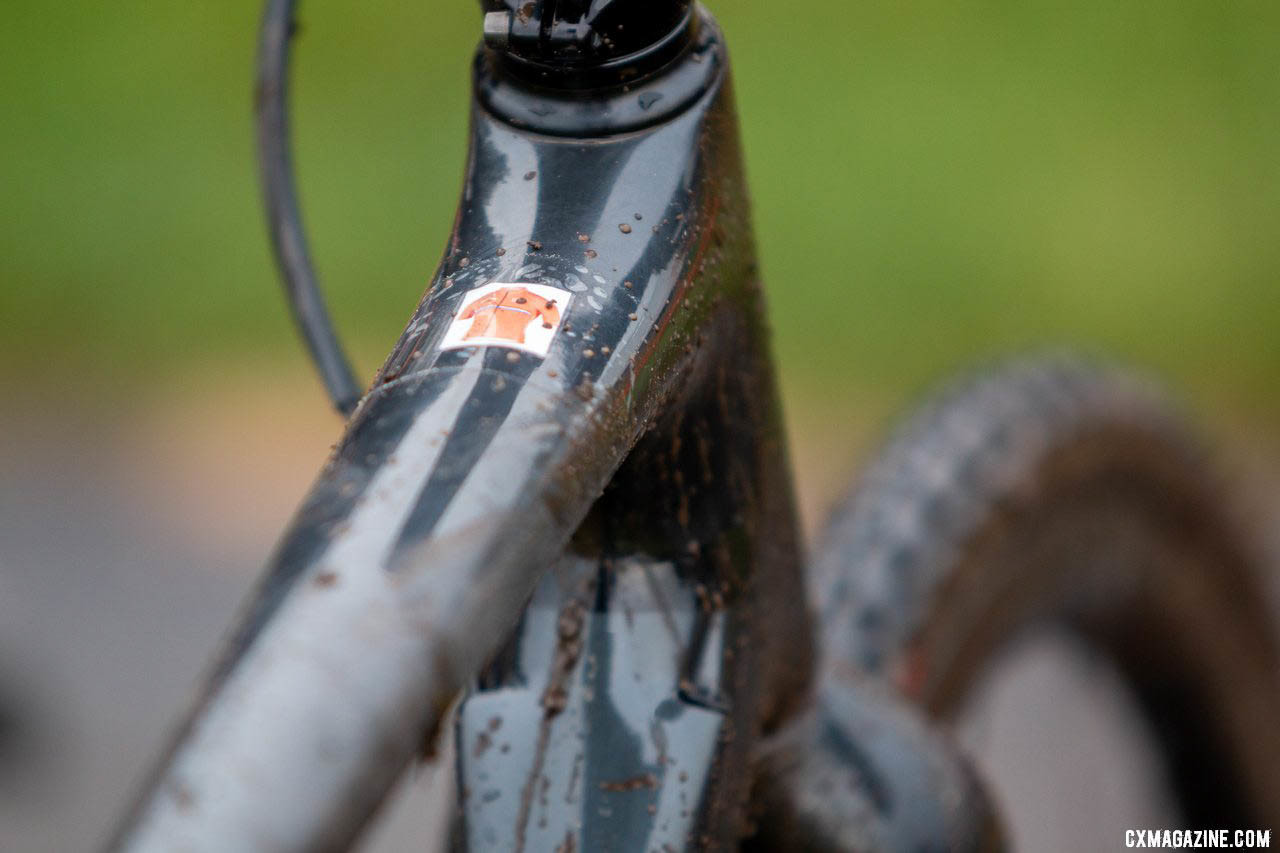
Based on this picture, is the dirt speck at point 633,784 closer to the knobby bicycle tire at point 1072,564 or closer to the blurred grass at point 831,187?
the knobby bicycle tire at point 1072,564

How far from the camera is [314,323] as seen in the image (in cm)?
58

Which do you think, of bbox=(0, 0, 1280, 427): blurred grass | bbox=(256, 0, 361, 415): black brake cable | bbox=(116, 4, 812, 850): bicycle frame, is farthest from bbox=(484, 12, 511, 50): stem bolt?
bbox=(0, 0, 1280, 427): blurred grass

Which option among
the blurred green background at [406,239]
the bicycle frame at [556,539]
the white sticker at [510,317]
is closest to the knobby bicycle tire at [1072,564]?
the bicycle frame at [556,539]

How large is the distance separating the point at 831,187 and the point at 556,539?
206cm

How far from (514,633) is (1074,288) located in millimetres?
1889

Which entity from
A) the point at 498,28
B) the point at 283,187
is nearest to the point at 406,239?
the point at 283,187

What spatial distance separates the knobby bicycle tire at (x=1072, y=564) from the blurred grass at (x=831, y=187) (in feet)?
3.63

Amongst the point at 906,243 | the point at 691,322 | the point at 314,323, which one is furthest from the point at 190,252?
the point at 691,322

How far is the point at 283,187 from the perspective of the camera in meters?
0.59

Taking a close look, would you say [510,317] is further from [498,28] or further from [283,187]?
[283,187]

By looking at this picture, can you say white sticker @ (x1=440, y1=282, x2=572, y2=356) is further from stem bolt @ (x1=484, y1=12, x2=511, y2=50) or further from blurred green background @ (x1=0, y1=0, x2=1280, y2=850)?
blurred green background @ (x1=0, y1=0, x2=1280, y2=850)

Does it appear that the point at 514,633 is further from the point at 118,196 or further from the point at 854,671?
the point at 118,196

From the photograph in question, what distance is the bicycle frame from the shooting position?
30 cm

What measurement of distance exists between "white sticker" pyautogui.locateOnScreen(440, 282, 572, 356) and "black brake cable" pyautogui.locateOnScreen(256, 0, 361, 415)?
192 mm
